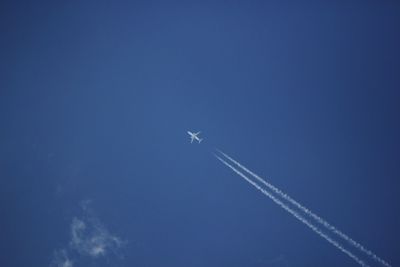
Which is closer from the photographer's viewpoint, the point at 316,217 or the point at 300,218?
the point at 316,217

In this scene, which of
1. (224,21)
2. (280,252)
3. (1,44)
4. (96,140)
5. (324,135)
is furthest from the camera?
(1,44)

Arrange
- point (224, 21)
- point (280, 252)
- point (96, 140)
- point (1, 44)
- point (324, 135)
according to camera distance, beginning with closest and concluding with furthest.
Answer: point (280, 252) < point (324, 135) < point (96, 140) < point (224, 21) < point (1, 44)

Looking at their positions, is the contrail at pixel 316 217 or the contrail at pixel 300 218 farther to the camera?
the contrail at pixel 300 218

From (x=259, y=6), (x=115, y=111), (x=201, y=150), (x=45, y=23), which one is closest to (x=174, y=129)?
(x=201, y=150)

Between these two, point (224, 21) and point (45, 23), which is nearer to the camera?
point (224, 21)

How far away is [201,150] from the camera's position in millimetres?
137875

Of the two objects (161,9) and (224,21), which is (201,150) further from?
(161,9)

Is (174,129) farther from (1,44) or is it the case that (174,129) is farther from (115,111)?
(1,44)

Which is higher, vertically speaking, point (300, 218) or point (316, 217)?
point (316, 217)

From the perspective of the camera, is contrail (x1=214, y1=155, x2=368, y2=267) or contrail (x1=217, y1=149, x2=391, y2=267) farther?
contrail (x1=214, y1=155, x2=368, y2=267)

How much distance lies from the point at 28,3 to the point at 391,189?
7403 inches

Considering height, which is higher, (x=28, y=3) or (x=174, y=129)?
(x=28, y=3)

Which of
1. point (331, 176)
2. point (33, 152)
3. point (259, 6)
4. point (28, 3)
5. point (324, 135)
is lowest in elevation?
point (33, 152)

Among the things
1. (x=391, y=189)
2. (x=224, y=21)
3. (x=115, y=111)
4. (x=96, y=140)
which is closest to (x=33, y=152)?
(x=96, y=140)
